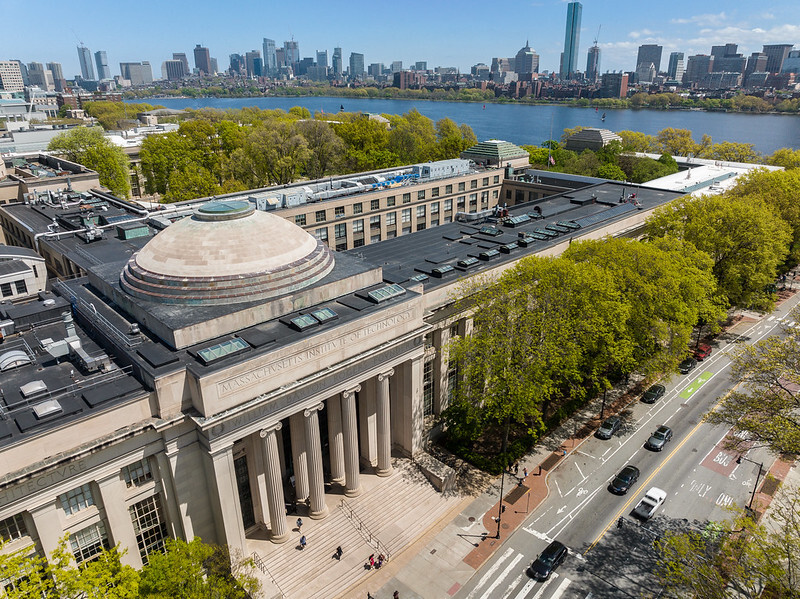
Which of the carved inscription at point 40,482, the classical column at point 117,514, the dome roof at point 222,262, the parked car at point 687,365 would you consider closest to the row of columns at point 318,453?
the classical column at point 117,514

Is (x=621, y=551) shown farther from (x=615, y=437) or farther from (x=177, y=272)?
(x=177, y=272)

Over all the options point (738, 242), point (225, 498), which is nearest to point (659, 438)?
point (738, 242)

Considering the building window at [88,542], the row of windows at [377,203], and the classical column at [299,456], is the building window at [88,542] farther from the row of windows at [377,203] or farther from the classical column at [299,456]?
the row of windows at [377,203]

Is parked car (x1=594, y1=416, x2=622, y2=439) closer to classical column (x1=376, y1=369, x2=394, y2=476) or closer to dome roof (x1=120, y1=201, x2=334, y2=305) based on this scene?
classical column (x1=376, y1=369, x2=394, y2=476)

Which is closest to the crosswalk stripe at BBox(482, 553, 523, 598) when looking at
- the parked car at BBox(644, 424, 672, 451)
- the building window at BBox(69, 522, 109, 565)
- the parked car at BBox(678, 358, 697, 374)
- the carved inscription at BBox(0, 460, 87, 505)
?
the parked car at BBox(644, 424, 672, 451)

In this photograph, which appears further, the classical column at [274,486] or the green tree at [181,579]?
the classical column at [274,486]

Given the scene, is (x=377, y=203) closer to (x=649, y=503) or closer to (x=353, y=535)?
(x=353, y=535)

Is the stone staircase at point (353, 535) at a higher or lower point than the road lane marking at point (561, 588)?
higher
